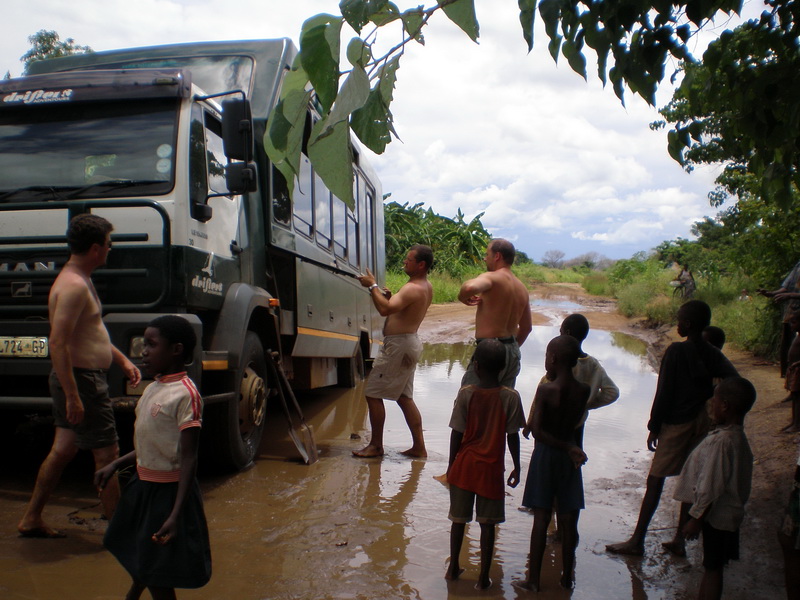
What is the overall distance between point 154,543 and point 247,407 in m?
2.74

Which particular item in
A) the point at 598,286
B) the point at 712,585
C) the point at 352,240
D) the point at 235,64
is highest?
the point at 598,286

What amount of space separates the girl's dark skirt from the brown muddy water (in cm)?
71

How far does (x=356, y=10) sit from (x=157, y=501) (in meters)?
1.91

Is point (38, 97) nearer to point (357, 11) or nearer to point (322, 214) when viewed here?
point (322, 214)

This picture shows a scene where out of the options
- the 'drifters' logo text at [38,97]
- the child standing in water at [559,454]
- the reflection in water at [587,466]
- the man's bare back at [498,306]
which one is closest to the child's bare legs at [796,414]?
the reflection in water at [587,466]

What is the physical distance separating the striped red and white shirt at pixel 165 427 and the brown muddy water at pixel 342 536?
852mm

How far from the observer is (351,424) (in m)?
7.74

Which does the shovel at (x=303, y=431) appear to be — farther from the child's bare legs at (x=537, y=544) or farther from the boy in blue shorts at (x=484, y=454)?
the child's bare legs at (x=537, y=544)

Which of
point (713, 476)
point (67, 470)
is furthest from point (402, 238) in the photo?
point (713, 476)

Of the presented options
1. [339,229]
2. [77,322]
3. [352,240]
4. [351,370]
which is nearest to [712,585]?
[77,322]

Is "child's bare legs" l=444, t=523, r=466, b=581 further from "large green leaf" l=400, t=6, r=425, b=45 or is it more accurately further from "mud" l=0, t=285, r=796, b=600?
"large green leaf" l=400, t=6, r=425, b=45

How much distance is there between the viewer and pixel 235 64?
586cm

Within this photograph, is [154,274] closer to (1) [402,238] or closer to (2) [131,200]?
(2) [131,200]

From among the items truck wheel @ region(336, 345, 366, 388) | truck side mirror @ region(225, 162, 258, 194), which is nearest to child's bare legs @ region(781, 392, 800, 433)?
truck side mirror @ region(225, 162, 258, 194)
